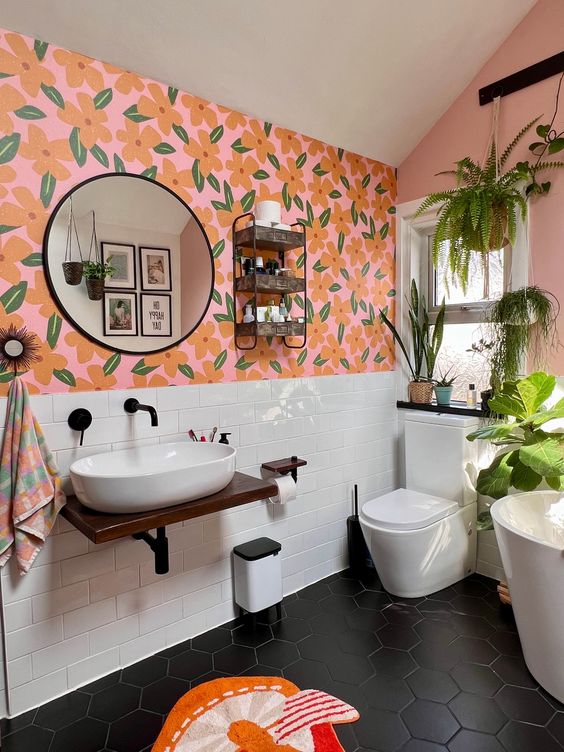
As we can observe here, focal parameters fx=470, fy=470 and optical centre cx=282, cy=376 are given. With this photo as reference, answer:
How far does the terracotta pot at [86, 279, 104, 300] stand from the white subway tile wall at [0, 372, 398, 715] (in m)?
0.41

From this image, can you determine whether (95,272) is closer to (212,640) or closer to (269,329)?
(269,329)

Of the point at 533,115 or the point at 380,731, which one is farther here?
the point at 533,115

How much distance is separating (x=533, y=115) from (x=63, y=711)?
3.50 meters

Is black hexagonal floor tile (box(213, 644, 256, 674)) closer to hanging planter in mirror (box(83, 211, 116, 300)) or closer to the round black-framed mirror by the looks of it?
the round black-framed mirror

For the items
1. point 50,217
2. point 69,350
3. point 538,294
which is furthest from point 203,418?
point 538,294

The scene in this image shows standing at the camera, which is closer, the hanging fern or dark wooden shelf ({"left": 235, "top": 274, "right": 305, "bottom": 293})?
dark wooden shelf ({"left": 235, "top": 274, "right": 305, "bottom": 293})

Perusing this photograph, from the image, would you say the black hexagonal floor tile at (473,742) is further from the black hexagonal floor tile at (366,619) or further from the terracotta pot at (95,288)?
the terracotta pot at (95,288)

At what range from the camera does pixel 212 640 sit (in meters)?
2.22

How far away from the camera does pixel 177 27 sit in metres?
1.94

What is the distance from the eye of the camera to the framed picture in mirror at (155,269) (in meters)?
2.10

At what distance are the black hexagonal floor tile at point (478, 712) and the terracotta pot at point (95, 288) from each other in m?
2.13

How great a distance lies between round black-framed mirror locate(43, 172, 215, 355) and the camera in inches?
74.4

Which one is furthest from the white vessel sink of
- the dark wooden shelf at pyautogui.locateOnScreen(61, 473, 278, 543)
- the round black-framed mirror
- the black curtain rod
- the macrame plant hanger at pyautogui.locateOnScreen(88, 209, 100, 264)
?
the black curtain rod

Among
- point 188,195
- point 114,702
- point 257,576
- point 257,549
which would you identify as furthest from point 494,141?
point 114,702
